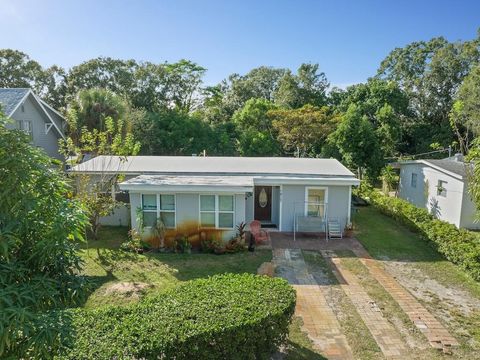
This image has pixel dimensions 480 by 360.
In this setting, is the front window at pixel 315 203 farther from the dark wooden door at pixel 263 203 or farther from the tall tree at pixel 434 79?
the tall tree at pixel 434 79

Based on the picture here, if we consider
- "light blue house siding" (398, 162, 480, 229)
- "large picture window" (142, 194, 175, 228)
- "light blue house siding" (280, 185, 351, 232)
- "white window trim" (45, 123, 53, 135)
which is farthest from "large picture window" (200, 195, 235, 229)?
"white window trim" (45, 123, 53, 135)

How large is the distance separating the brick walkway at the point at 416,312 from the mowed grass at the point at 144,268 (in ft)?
12.8

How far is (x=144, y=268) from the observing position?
458 inches

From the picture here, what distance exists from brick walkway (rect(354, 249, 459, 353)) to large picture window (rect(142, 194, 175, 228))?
25.5 feet

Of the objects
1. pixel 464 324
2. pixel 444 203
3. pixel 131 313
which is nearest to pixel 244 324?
pixel 131 313

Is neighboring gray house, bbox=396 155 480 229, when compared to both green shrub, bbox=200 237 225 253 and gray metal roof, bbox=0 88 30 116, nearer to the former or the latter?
green shrub, bbox=200 237 225 253

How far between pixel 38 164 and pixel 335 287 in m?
8.97

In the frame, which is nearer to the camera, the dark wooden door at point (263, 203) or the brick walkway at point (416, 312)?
the brick walkway at point (416, 312)

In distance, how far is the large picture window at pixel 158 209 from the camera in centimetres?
1395

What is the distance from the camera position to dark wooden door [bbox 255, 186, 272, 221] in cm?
1698

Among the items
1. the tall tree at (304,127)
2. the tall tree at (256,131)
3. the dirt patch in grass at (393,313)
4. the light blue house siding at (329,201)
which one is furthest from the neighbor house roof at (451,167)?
the tall tree at (256,131)

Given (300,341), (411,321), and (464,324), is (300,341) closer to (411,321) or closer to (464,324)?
(411,321)

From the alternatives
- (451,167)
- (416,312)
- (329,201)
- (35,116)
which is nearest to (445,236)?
(329,201)

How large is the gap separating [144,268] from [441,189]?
15862 millimetres
